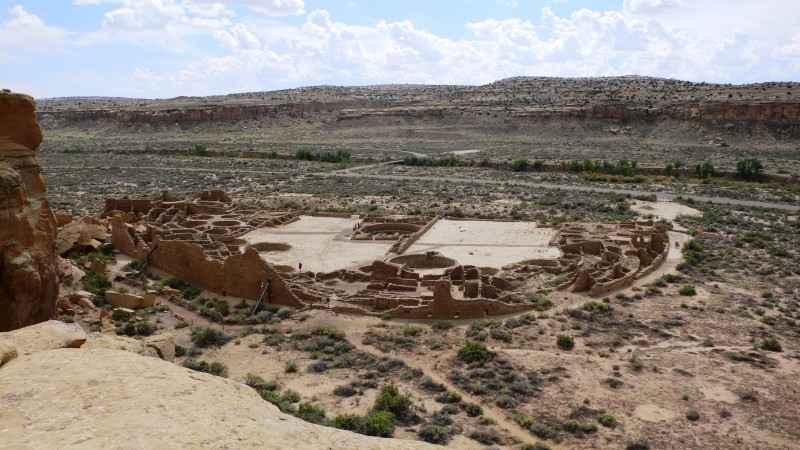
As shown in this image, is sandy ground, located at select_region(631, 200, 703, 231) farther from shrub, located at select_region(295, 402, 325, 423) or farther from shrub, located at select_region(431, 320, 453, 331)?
shrub, located at select_region(295, 402, 325, 423)

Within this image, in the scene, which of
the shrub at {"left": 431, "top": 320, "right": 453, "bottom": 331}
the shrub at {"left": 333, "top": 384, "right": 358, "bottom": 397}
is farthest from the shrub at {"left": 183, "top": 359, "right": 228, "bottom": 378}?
the shrub at {"left": 431, "top": 320, "right": 453, "bottom": 331}

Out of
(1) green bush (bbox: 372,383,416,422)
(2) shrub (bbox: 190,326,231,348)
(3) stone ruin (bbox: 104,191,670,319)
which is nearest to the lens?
(1) green bush (bbox: 372,383,416,422)

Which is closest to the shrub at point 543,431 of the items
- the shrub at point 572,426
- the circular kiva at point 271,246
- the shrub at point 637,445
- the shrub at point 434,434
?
the shrub at point 572,426

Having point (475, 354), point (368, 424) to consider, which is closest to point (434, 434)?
point (368, 424)

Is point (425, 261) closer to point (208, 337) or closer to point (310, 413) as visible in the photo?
point (208, 337)

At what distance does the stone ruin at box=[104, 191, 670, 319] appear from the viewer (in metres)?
25.9

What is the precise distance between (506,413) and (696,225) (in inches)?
1243

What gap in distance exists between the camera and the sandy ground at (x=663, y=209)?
154 feet

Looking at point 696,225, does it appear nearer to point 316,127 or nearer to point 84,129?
point 316,127

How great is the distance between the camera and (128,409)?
834cm

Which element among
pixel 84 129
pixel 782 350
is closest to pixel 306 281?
pixel 782 350

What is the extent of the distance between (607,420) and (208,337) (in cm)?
1407

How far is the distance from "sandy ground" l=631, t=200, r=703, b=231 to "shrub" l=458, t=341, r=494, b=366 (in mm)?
29399

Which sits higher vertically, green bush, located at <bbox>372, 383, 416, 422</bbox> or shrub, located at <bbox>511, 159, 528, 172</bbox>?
shrub, located at <bbox>511, 159, 528, 172</bbox>
